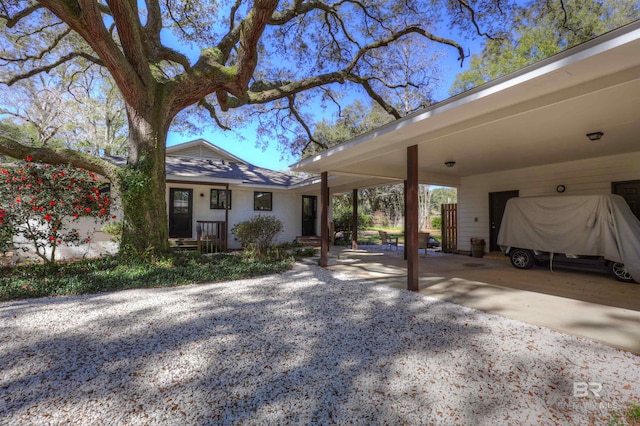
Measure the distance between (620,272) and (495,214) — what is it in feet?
13.2

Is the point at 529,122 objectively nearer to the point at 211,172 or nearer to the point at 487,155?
the point at 487,155

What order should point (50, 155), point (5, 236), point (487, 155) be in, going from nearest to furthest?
point (5, 236), point (50, 155), point (487, 155)

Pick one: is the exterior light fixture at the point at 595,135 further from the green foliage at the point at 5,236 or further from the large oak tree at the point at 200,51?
the green foliage at the point at 5,236

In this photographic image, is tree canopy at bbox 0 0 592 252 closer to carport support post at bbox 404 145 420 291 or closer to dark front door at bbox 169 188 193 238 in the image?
dark front door at bbox 169 188 193 238

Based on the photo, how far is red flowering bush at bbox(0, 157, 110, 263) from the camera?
527 centimetres

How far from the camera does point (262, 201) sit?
12.9m

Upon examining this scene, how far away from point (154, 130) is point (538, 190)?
10596 mm

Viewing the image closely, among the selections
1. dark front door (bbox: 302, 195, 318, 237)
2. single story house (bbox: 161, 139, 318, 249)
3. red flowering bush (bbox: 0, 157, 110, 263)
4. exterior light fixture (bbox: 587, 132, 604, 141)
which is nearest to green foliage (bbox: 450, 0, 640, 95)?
exterior light fixture (bbox: 587, 132, 604, 141)

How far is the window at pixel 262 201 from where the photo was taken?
1276 cm

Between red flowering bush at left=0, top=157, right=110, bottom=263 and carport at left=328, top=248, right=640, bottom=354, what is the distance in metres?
5.73

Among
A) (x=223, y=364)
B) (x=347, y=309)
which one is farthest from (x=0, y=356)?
(x=347, y=309)

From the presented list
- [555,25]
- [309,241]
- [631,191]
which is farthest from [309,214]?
[555,25]

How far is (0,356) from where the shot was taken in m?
2.61

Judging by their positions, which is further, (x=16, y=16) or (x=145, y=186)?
(x=16, y=16)
